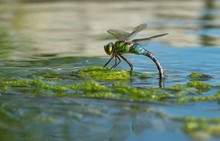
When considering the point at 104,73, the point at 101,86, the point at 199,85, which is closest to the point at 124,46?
the point at 104,73

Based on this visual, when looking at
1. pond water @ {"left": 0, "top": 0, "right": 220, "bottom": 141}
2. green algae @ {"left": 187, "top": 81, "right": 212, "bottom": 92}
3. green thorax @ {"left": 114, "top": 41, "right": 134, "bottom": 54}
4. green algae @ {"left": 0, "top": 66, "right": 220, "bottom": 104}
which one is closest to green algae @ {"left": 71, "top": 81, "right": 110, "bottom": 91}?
green algae @ {"left": 0, "top": 66, "right": 220, "bottom": 104}

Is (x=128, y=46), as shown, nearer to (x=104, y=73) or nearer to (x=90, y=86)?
(x=104, y=73)

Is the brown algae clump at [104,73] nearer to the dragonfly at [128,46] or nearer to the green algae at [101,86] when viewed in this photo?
the green algae at [101,86]

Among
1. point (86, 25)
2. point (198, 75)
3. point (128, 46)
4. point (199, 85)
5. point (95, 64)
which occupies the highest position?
point (86, 25)

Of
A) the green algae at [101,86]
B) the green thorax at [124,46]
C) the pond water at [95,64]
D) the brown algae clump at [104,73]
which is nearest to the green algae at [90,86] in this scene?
the green algae at [101,86]

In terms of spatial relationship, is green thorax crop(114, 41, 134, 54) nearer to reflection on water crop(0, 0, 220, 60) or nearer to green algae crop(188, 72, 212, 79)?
green algae crop(188, 72, 212, 79)

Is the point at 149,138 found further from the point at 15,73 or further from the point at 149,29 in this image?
the point at 149,29
